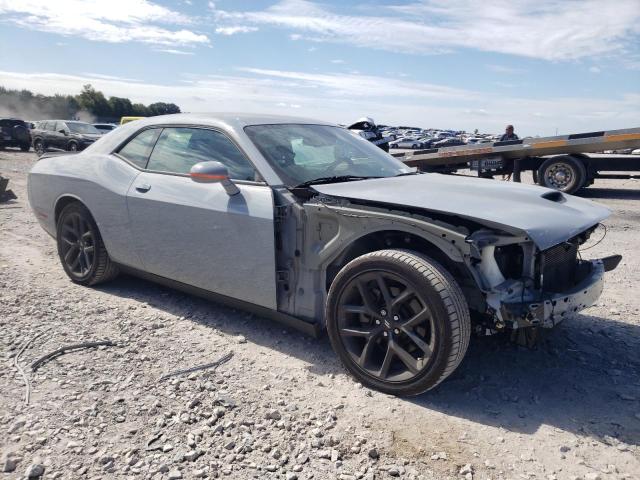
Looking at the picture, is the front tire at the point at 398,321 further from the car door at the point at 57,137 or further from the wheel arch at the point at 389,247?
the car door at the point at 57,137

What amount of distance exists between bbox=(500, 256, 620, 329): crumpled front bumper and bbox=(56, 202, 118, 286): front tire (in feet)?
10.7

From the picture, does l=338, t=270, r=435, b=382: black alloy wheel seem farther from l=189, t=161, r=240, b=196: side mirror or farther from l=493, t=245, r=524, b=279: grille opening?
l=189, t=161, r=240, b=196: side mirror

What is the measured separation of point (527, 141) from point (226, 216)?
33.1ft

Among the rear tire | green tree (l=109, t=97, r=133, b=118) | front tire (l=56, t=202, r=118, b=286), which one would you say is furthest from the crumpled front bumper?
green tree (l=109, t=97, r=133, b=118)

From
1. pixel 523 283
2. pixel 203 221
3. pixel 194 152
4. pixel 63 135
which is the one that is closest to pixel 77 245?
pixel 194 152

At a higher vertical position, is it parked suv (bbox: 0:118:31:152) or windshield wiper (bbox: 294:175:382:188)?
parked suv (bbox: 0:118:31:152)

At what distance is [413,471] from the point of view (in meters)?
2.30

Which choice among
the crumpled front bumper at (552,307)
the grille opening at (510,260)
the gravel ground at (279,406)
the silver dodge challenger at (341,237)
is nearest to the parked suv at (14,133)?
the silver dodge challenger at (341,237)

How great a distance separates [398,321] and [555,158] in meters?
10.2

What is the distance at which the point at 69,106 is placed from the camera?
67.0 m

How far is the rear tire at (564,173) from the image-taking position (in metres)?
11.3

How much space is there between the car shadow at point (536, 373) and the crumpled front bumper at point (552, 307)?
0.47 meters

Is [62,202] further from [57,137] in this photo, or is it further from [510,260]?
[57,137]

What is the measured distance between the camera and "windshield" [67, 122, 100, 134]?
20922mm
